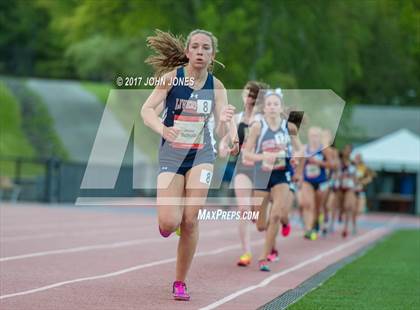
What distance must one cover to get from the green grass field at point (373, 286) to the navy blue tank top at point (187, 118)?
1.71m

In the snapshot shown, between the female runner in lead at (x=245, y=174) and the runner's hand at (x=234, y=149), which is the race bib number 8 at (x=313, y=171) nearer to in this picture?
the female runner in lead at (x=245, y=174)

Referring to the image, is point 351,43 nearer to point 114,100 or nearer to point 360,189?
point 114,100

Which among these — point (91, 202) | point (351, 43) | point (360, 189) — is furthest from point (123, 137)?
point (360, 189)

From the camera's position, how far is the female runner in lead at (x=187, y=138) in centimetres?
1010

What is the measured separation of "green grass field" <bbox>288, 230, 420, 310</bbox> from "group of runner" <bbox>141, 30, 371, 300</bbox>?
3.86 ft

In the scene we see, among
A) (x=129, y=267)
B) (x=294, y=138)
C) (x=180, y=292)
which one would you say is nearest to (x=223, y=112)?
(x=180, y=292)

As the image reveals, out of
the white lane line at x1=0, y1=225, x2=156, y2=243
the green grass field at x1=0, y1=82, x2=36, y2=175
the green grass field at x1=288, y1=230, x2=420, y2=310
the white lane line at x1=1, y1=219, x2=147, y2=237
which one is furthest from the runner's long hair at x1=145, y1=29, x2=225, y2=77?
the green grass field at x1=0, y1=82, x2=36, y2=175

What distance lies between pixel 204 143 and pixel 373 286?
128 inches

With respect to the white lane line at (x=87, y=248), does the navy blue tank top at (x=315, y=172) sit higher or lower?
higher

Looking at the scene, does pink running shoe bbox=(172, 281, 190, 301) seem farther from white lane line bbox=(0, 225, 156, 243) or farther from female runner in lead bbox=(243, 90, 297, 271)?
white lane line bbox=(0, 225, 156, 243)

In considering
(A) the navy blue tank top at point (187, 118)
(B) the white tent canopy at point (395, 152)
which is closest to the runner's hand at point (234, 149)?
(A) the navy blue tank top at point (187, 118)

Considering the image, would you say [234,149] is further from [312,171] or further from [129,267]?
[312,171]

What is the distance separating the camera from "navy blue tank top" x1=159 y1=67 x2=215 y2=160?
10.2 m

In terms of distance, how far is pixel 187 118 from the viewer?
10.3 metres
